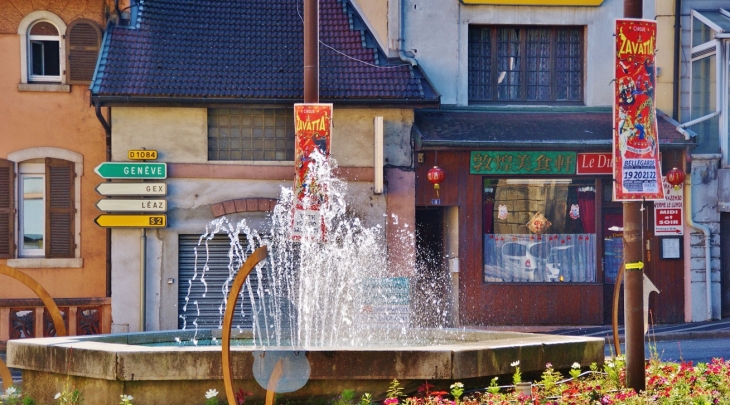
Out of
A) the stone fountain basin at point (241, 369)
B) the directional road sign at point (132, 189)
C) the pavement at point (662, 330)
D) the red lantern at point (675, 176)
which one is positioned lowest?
the pavement at point (662, 330)

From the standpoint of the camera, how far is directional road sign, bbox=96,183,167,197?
64.5 ft

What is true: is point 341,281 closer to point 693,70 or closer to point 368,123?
point 368,123

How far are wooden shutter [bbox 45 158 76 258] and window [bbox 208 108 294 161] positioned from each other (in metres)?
2.90

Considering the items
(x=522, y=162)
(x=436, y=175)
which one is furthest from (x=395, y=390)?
(x=522, y=162)

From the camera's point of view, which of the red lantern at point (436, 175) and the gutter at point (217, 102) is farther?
the red lantern at point (436, 175)

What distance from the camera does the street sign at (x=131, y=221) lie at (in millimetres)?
19734

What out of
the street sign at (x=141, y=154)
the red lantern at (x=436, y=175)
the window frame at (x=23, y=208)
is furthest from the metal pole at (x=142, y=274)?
the red lantern at (x=436, y=175)

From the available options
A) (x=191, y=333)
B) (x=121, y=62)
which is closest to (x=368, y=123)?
(x=121, y=62)

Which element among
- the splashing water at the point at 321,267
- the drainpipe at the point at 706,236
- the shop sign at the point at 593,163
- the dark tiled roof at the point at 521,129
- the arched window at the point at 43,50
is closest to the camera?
the splashing water at the point at 321,267

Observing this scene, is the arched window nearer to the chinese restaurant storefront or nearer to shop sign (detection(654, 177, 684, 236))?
the chinese restaurant storefront

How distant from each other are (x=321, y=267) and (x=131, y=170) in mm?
4011

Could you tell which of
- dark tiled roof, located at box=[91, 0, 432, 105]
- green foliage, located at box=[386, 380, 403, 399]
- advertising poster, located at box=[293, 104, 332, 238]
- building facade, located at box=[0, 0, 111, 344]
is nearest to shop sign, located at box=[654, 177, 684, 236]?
dark tiled roof, located at box=[91, 0, 432, 105]

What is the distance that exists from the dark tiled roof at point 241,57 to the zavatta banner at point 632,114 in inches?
429

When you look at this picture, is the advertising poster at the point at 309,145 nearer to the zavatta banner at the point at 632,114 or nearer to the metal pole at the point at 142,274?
the metal pole at the point at 142,274
